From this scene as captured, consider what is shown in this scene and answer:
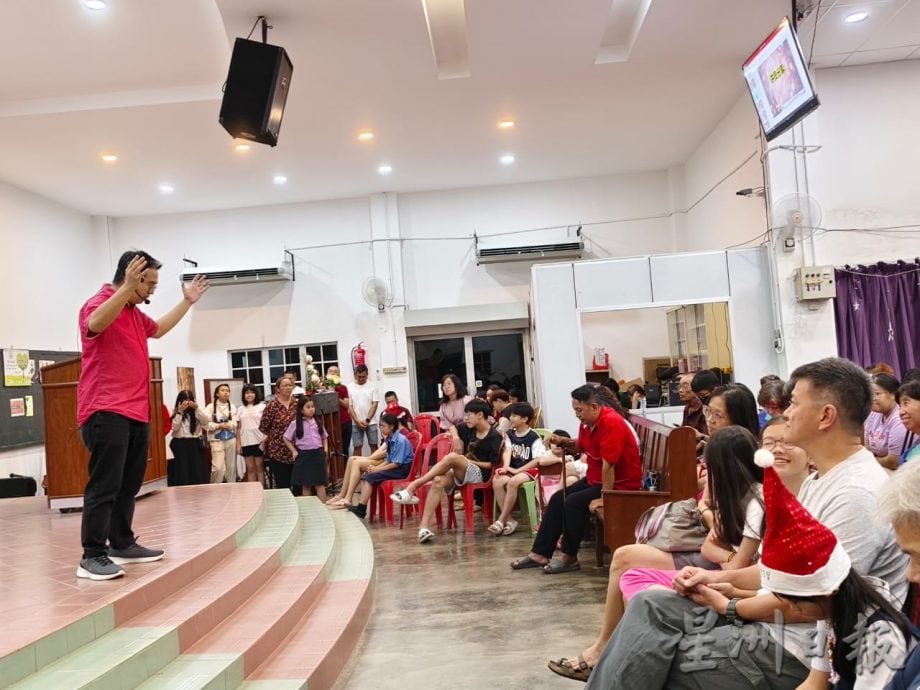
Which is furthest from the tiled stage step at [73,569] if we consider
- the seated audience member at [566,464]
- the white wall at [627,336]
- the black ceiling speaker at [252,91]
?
the white wall at [627,336]

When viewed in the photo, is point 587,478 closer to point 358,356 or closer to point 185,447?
point 185,447

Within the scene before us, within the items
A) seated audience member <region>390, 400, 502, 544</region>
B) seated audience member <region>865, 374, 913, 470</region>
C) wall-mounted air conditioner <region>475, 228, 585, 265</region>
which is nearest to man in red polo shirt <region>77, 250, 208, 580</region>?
seated audience member <region>390, 400, 502, 544</region>

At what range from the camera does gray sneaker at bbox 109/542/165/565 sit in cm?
333

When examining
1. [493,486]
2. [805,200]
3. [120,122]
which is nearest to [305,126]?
[120,122]

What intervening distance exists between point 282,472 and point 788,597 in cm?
628

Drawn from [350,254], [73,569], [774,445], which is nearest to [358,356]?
[350,254]

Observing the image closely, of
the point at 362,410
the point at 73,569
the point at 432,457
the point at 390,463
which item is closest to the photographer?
the point at 73,569

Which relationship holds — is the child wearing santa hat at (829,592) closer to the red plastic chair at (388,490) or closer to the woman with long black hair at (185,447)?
the red plastic chair at (388,490)

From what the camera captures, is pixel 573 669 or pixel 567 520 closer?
pixel 573 669

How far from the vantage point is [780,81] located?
19.9ft

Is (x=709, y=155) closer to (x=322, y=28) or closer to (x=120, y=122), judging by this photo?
(x=322, y=28)

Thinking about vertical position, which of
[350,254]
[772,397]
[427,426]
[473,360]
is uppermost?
[350,254]

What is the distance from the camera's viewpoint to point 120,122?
743cm

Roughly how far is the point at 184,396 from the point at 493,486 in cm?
334
